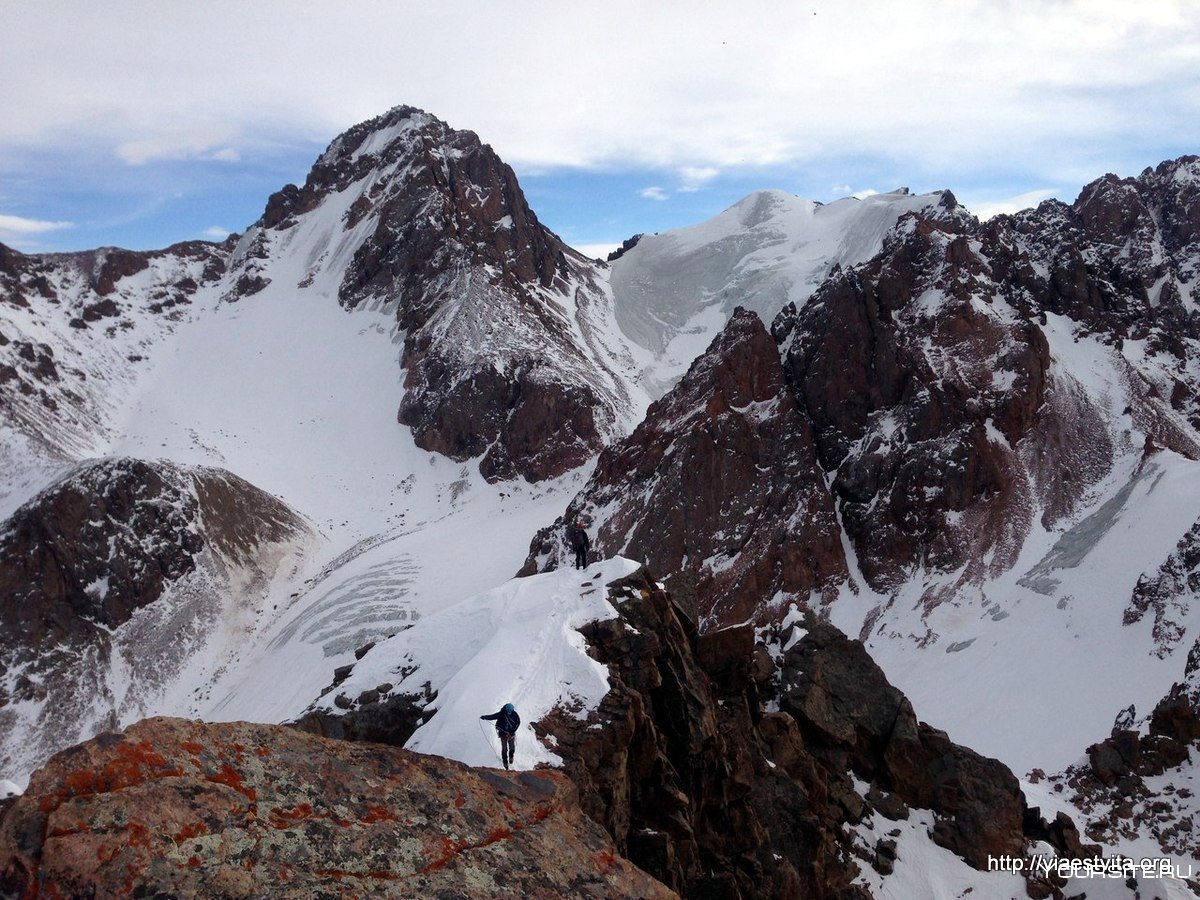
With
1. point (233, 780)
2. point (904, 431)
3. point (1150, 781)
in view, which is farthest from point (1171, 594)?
point (233, 780)

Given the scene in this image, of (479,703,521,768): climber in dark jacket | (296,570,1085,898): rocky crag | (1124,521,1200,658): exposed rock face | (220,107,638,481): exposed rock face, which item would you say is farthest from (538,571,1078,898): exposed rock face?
(220,107,638,481): exposed rock face

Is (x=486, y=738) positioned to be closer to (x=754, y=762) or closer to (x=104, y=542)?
(x=754, y=762)

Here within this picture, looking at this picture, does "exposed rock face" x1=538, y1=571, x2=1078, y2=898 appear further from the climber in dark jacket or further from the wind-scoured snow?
the climber in dark jacket

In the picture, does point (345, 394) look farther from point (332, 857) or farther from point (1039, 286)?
point (332, 857)

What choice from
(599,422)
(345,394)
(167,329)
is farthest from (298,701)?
(167,329)

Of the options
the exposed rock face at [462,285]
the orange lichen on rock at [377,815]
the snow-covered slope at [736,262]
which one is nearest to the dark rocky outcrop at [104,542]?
the exposed rock face at [462,285]

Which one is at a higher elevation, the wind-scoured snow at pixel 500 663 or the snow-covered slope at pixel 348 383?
the snow-covered slope at pixel 348 383

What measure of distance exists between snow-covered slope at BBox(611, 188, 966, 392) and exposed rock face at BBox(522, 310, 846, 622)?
49.3 metres

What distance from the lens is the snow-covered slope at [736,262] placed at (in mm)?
124250

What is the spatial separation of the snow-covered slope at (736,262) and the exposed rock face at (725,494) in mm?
49324

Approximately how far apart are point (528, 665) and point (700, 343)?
10843 centimetres

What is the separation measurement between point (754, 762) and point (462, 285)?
8701cm

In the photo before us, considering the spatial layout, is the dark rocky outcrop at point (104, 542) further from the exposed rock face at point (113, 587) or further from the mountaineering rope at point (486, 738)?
the mountaineering rope at point (486, 738)

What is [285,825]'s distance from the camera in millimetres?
10398
